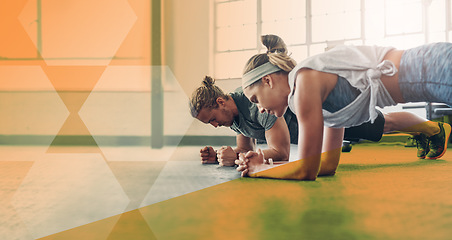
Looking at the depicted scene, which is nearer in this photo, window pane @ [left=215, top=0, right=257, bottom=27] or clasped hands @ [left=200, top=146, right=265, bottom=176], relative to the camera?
clasped hands @ [left=200, top=146, right=265, bottom=176]

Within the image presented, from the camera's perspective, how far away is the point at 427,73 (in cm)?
90

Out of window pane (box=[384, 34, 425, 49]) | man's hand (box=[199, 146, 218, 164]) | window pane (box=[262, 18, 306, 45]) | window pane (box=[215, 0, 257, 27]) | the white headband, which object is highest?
window pane (box=[215, 0, 257, 27])

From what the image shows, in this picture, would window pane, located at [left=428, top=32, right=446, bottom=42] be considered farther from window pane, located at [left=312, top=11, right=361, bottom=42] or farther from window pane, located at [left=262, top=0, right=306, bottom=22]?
window pane, located at [left=262, top=0, right=306, bottom=22]

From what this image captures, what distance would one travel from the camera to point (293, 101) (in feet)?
3.28

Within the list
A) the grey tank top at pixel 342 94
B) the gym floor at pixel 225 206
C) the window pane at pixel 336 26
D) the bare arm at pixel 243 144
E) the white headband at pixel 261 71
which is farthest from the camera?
the window pane at pixel 336 26

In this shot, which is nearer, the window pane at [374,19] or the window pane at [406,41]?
the window pane at [406,41]

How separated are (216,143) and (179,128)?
1.33ft

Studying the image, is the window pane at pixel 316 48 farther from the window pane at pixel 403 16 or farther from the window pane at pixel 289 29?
the window pane at pixel 403 16

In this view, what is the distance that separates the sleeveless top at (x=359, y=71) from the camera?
94 cm

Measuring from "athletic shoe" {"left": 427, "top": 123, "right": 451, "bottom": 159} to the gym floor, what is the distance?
1.32ft

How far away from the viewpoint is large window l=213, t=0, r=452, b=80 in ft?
10.7

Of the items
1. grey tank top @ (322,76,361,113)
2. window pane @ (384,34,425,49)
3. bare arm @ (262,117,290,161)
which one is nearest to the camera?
grey tank top @ (322,76,361,113)

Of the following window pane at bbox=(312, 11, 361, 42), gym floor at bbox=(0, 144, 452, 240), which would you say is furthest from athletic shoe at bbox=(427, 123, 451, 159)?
window pane at bbox=(312, 11, 361, 42)
